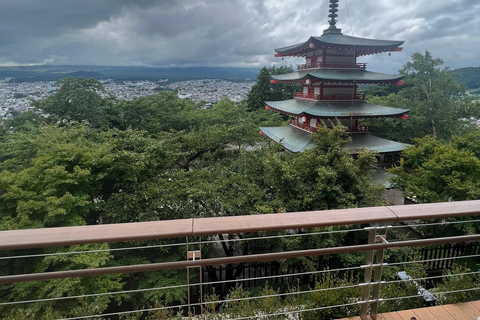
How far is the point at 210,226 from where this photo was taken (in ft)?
4.04

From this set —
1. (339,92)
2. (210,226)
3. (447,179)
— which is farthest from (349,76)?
(210,226)

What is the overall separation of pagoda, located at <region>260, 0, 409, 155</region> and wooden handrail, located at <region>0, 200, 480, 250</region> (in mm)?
9542

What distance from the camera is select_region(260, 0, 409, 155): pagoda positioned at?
11.1 m

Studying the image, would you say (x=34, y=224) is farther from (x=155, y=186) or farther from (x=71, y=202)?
(x=155, y=186)

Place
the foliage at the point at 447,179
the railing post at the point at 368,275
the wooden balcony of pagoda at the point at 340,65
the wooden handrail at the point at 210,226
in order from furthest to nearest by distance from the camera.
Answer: the wooden balcony of pagoda at the point at 340,65, the foliage at the point at 447,179, the railing post at the point at 368,275, the wooden handrail at the point at 210,226

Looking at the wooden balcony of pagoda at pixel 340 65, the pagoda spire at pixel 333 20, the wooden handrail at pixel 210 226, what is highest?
the pagoda spire at pixel 333 20

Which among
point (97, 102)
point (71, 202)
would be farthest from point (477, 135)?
point (97, 102)

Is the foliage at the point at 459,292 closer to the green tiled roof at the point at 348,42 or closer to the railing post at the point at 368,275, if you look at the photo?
the railing post at the point at 368,275

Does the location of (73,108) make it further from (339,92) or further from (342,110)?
(342,110)

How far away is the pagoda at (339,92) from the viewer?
11.1m

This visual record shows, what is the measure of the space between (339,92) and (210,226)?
12020mm

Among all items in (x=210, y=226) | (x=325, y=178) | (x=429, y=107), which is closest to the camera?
(x=210, y=226)

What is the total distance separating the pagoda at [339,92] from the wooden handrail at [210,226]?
954cm

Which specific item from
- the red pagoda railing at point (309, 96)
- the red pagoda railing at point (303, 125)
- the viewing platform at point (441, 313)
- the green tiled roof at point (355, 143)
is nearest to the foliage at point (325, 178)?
the green tiled roof at point (355, 143)
